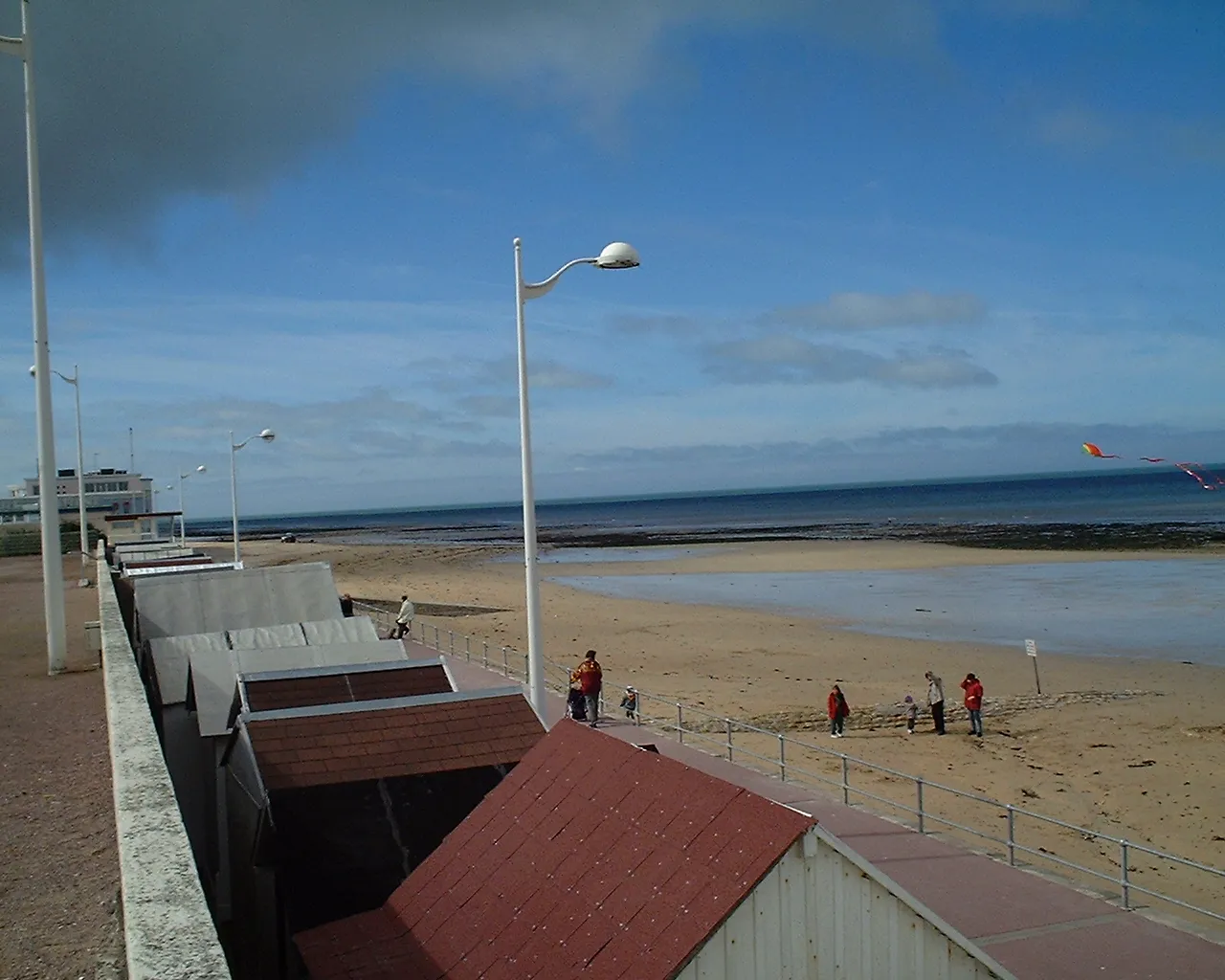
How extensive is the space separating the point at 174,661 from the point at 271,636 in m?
1.86

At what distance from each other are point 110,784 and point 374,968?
307cm

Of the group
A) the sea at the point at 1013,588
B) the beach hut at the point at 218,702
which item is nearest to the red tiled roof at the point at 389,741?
the beach hut at the point at 218,702

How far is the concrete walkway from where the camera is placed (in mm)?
8672

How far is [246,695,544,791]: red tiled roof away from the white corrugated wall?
4.58 meters

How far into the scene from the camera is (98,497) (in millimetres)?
86625

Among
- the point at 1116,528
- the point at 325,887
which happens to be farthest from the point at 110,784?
the point at 1116,528

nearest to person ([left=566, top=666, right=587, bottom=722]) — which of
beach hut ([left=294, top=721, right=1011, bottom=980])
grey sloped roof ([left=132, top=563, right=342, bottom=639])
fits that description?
grey sloped roof ([left=132, top=563, right=342, bottom=639])

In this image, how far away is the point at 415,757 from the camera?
381 inches

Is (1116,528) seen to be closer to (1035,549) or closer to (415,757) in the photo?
(1035,549)

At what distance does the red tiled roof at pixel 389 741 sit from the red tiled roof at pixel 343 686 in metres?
1.58

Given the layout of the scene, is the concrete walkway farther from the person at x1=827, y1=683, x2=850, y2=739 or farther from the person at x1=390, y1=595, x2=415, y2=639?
the person at x1=390, y1=595, x2=415, y2=639

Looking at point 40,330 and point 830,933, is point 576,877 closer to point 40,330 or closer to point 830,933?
point 830,933

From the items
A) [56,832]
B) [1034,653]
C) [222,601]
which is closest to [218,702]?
[56,832]

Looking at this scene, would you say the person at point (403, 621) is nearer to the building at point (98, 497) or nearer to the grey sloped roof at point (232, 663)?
the grey sloped roof at point (232, 663)
